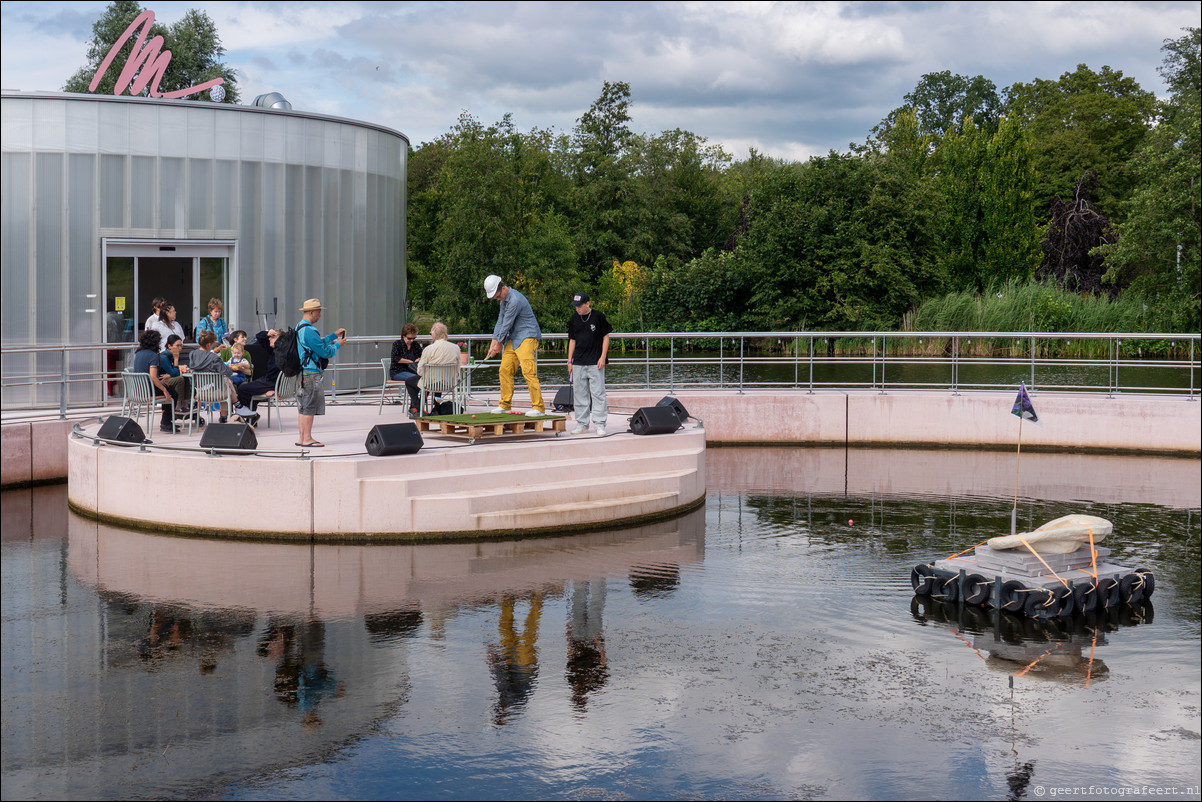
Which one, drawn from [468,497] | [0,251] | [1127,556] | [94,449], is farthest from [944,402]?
[0,251]

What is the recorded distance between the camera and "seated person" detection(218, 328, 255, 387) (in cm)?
1623

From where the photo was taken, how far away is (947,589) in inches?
419

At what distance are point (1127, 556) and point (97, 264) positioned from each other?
18271 mm

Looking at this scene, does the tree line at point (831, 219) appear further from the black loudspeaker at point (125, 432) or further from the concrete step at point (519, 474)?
the black loudspeaker at point (125, 432)

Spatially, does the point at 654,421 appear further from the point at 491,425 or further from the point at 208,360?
the point at 208,360

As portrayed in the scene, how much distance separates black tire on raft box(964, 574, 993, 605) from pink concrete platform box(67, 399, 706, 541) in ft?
16.0

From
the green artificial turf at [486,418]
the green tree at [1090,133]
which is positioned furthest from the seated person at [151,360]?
the green tree at [1090,133]

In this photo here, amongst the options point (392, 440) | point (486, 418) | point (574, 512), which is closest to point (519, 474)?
point (574, 512)

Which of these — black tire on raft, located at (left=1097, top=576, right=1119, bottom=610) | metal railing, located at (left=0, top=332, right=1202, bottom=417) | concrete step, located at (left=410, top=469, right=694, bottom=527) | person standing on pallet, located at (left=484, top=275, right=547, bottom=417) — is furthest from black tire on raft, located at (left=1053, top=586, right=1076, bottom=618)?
metal railing, located at (left=0, top=332, right=1202, bottom=417)

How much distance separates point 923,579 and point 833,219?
4311 cm

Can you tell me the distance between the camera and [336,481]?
1308 cm

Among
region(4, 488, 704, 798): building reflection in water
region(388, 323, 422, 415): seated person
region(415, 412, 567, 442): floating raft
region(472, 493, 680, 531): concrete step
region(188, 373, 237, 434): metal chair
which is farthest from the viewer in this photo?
region(388, 323, 422, 415): seated person

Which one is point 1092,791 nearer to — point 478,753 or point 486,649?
point 478,753

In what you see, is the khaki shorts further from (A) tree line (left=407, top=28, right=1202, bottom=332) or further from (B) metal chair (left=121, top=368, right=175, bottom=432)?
(A) tree line (left=407, top=28, right=1202, bottom=332)
